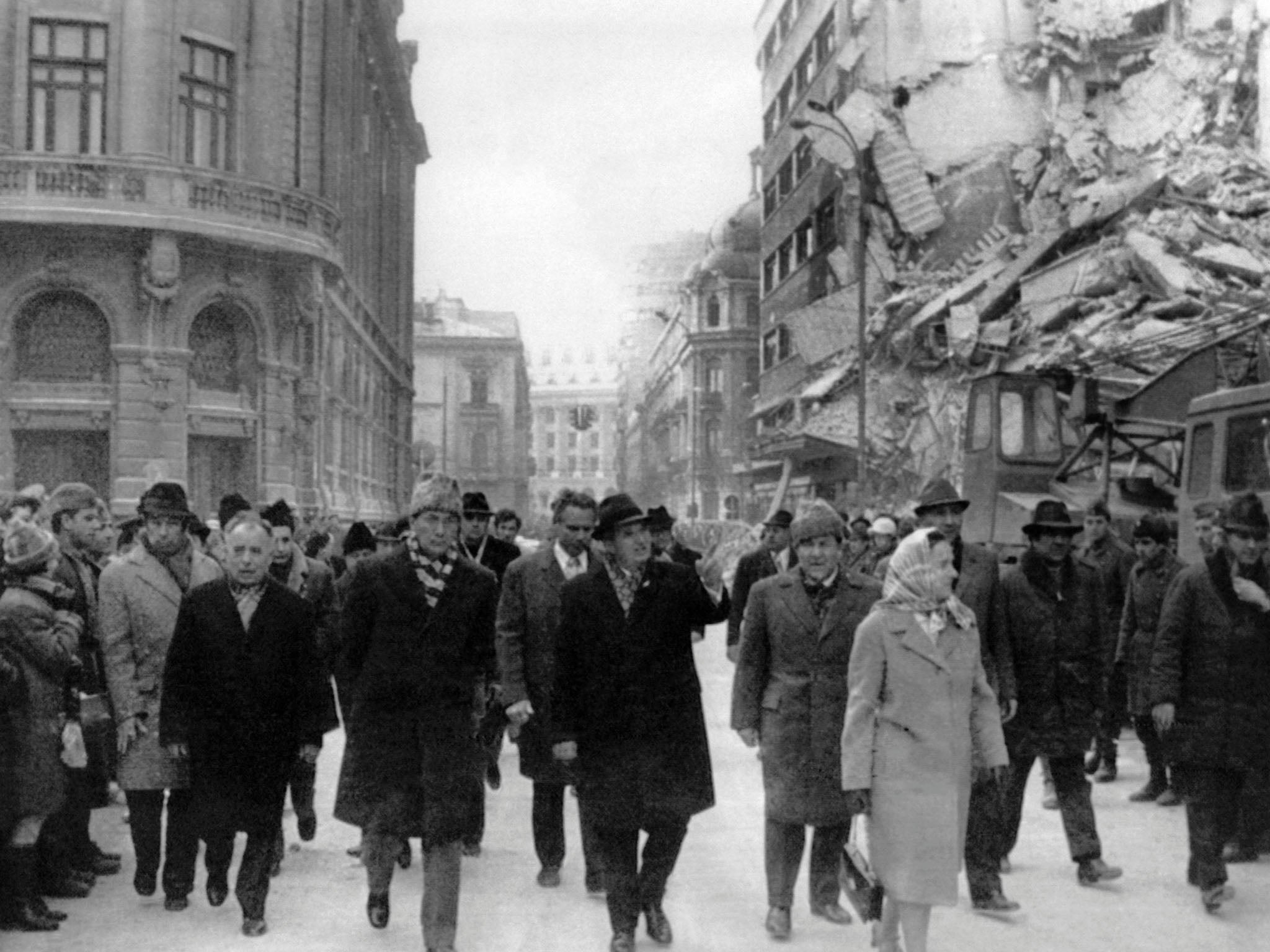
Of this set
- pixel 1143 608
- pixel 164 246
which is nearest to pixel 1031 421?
pixel 1143 608

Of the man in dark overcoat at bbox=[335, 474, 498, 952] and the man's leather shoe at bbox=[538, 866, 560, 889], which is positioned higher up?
the man in dark overcoat at bbox=[335, 474, 498, 952]

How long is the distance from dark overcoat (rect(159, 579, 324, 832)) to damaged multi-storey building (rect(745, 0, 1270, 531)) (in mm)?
21156

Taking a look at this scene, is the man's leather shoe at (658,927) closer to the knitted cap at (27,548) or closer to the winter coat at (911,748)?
the winter coat at (911,748)

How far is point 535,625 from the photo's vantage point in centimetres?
853

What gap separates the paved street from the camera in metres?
6.79

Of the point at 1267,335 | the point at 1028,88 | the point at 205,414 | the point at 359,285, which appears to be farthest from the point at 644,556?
the point at 1028,88

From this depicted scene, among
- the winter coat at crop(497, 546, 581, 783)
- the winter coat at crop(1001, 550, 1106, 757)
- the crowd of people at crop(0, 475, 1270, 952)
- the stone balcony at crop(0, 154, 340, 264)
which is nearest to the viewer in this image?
the crowd of people at crop(0, 475, 1270, 952)


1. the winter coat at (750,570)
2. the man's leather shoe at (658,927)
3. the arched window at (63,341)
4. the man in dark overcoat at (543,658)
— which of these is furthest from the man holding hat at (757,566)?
the arched window at (63,341)

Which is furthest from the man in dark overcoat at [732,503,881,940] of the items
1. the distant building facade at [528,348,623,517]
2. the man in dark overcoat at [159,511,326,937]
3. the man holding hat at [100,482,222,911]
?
the distant building facade at [528,348,623,517]

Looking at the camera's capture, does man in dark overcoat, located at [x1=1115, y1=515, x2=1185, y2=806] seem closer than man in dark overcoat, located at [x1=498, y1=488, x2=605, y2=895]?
No

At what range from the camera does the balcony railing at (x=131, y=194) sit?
2516 centimetres

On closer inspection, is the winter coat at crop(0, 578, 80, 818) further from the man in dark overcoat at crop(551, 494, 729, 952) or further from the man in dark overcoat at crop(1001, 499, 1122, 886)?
the man in dark overcoat at crop(1001, 499, 1122, 886)

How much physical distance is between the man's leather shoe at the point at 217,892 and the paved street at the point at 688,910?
7 centimetres

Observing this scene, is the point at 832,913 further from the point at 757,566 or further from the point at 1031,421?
the point at 1031,421
